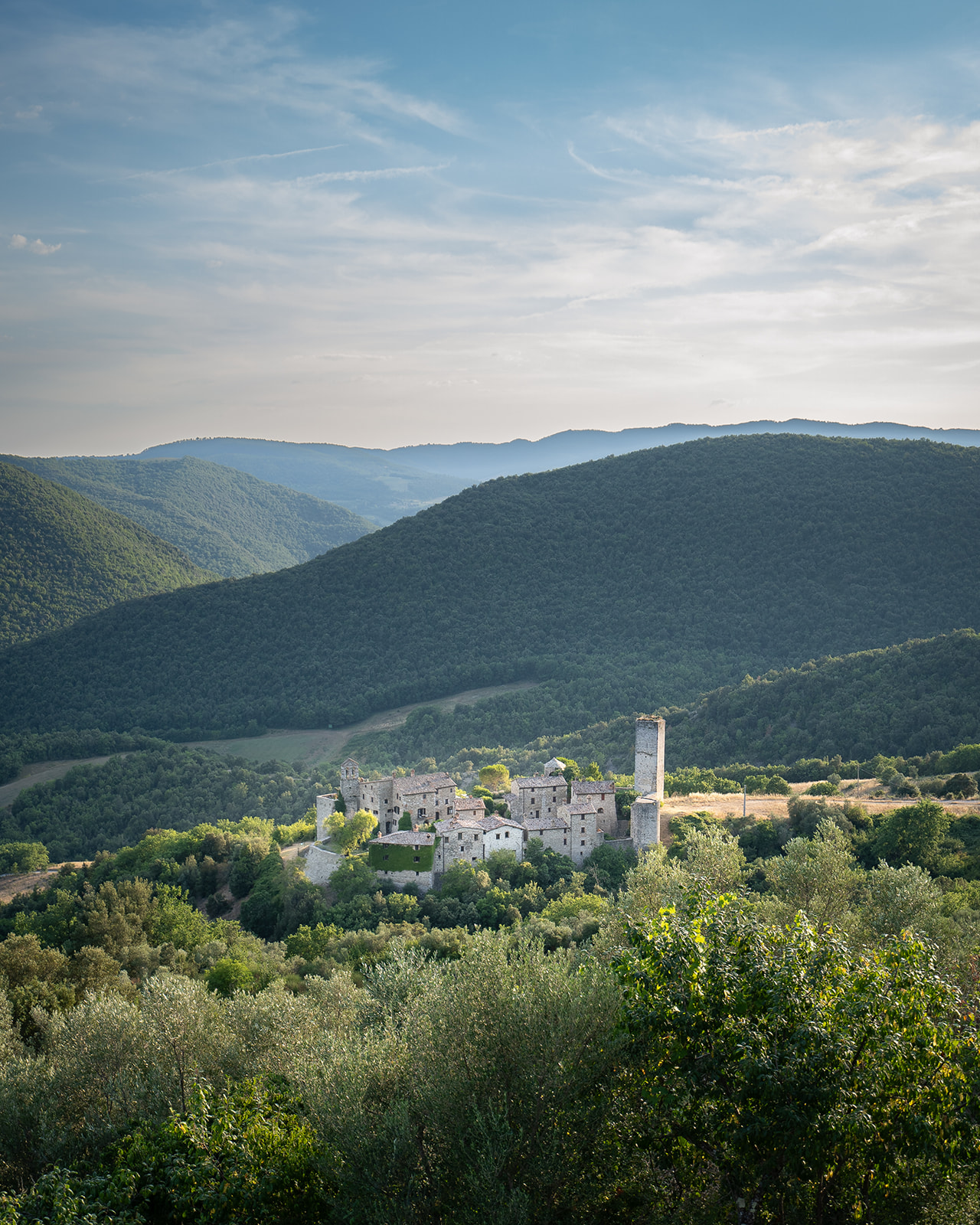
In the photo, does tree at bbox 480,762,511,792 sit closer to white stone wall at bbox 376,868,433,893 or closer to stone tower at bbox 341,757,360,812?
stone tower at bbox 341,757,360,812

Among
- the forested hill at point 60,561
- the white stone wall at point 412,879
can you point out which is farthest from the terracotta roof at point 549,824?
the forested hill at point 60,561

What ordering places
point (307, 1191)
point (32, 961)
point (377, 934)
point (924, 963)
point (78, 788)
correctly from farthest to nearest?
1. point (78, 788)
2. point (377, 934)
3. point (32, 961)
4. point (307, 1191)
5. point (924, 963)

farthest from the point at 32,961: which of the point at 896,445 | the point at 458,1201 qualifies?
the point at 896,445

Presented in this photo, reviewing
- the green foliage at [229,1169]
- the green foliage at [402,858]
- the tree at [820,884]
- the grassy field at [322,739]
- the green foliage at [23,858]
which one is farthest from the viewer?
the grassy field at [322,739]

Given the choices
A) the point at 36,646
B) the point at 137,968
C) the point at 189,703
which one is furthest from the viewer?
the point at 36,646

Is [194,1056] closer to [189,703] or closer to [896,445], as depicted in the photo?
[189,703]

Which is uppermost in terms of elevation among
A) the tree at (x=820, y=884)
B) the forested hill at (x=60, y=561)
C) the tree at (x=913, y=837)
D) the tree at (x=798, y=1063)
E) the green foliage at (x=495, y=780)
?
the forested hill at (x=60, y=561)

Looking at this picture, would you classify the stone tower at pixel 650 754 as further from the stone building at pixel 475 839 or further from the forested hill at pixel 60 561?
the forested hill at pixel 60 561
